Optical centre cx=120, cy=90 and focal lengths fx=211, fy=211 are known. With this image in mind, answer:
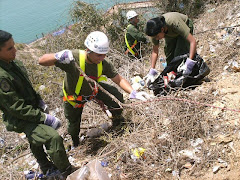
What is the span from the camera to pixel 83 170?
2156mm

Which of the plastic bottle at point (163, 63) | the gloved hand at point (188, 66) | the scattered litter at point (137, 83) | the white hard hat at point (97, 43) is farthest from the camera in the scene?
the plastic bottle at point (163, 63)

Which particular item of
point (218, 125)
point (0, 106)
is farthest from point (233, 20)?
point (0, 106)

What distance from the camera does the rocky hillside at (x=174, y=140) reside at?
85.9 inches

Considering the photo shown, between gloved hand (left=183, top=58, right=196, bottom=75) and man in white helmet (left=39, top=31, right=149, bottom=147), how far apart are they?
41.4 inches

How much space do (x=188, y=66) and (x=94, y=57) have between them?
5.04 feet

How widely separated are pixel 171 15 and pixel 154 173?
2.17 m

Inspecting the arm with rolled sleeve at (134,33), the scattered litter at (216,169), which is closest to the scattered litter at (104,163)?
the scattered litter at (216,169)

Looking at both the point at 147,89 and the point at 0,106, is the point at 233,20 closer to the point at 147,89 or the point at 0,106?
the point at 147,89

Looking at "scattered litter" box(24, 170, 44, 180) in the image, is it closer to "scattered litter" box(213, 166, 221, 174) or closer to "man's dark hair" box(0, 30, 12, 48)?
"man's dark hair" box(0, 30, 12, 48)

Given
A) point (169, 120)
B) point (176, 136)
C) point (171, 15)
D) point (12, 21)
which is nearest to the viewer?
point (176, 136)

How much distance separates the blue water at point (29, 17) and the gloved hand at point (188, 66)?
720cm

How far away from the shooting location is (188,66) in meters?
3.13

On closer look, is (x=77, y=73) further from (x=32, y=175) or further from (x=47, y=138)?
(x=32, y=175)

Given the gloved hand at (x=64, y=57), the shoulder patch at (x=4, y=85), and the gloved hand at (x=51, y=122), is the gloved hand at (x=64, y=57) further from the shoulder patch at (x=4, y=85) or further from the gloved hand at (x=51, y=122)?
the gloved hand at (x=51, y=122)
